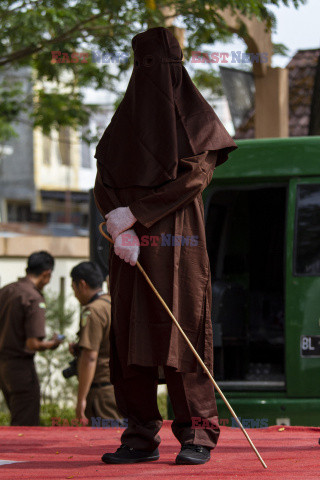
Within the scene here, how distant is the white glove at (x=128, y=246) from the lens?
408cm

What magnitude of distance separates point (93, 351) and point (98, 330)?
0.16 metres

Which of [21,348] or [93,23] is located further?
[93,23]

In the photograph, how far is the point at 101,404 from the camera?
7.18 meters

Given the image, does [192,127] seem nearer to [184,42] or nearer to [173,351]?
[173,351]

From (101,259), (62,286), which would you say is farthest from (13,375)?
(62,286)

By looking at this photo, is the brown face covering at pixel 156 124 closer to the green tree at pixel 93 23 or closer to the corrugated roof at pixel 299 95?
the green tree at pixel 93 23

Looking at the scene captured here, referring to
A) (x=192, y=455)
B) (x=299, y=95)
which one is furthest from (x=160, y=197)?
(x=299, y=95)

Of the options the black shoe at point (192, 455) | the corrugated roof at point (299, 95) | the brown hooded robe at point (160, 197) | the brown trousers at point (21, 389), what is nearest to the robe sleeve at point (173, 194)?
the brown hooded robe at point (160, 197)

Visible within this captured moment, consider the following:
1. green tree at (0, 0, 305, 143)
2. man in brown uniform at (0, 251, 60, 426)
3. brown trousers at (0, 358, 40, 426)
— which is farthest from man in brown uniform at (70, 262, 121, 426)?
green tree at (0, 0, 305, 143)

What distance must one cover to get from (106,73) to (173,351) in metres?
9.59

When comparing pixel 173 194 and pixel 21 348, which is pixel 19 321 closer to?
pixel 21 348

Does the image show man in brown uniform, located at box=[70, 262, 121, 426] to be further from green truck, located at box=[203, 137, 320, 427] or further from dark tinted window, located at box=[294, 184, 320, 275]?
dark tinted window, located at box=[294, 184, 320, 275]

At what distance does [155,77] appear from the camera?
4227 mm

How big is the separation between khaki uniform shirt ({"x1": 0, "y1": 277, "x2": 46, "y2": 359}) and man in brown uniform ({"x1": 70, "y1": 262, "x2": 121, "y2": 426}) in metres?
0.54
